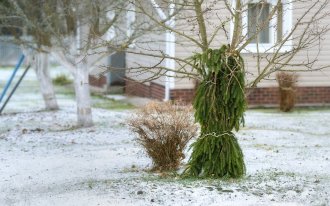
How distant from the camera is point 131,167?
9.38 m

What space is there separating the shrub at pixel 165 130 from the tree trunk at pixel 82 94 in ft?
17.8

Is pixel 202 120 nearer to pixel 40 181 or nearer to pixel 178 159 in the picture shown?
pixel 178 159

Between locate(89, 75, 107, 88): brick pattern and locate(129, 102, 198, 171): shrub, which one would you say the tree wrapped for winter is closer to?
locate(129, 102, 198, 171): shrub

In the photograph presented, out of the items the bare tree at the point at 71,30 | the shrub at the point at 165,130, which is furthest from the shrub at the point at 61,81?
the shrub at the point at 165,130

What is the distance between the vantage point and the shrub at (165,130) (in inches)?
328

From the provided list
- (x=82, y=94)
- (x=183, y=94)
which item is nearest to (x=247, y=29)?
(x=82, y=94)

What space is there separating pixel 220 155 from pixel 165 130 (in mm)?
828

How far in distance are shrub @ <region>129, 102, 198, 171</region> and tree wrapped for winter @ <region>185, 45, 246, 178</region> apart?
0.35 metres

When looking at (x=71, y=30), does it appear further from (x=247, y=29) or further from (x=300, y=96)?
(x=300, y=96)

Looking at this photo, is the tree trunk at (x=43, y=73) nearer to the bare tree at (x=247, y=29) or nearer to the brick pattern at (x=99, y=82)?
the bare tree at (x=247, y=29)

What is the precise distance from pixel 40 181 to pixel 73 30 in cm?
636

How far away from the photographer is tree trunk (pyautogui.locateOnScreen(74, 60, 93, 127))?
45.4ft

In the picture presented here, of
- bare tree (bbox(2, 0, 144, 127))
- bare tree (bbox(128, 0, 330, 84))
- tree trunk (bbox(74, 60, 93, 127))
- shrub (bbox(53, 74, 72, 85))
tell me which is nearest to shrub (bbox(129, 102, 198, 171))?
bare tree (bbox(128, 0, 330, 84))

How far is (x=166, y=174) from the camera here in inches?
332
